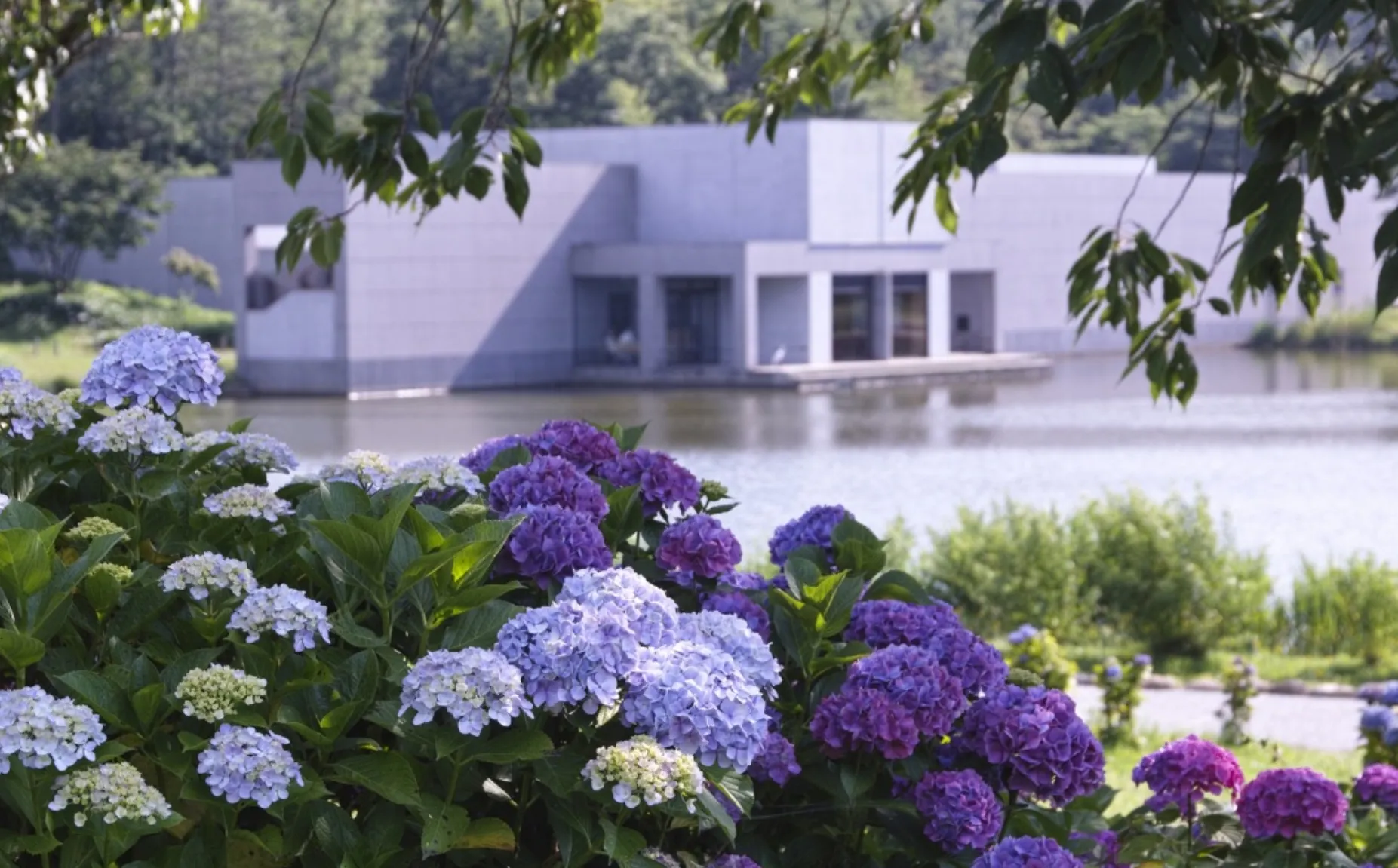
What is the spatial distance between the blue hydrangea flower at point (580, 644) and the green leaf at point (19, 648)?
0.49 meters

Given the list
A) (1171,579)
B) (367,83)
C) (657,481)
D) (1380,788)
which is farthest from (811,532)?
(367,83)

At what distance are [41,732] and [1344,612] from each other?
9.04 m

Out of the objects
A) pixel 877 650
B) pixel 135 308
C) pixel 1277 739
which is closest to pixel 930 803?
pixel 877 650

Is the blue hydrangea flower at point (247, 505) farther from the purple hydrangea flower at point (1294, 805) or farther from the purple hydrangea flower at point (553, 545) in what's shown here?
the purple hydrangea flower at point (1294, 805)

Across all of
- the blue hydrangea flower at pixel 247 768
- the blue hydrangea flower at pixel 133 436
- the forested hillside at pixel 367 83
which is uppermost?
the forested hillside at pixel 367 83

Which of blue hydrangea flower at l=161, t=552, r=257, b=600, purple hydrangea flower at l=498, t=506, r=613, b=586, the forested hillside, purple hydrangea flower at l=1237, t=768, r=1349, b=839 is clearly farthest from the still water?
the forested hillside

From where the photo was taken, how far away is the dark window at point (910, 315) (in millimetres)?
36281

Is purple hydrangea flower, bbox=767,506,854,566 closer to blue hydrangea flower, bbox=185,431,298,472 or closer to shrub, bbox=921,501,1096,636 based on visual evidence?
blue hydrangea flower, bbox=185,431,298,472

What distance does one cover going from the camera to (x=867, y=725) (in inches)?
87.1

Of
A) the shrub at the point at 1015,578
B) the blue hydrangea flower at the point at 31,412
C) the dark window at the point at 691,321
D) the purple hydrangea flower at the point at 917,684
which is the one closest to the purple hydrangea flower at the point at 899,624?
the purple hydrangea flower at the point at 917,684

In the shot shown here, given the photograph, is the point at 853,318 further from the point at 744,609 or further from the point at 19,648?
the point at 19,648

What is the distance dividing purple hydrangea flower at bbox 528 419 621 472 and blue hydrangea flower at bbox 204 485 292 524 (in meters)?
0.54

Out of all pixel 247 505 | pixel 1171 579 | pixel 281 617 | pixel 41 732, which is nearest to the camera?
pixel 41 732

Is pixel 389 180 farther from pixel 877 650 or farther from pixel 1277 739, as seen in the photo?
pixel 1277 739
